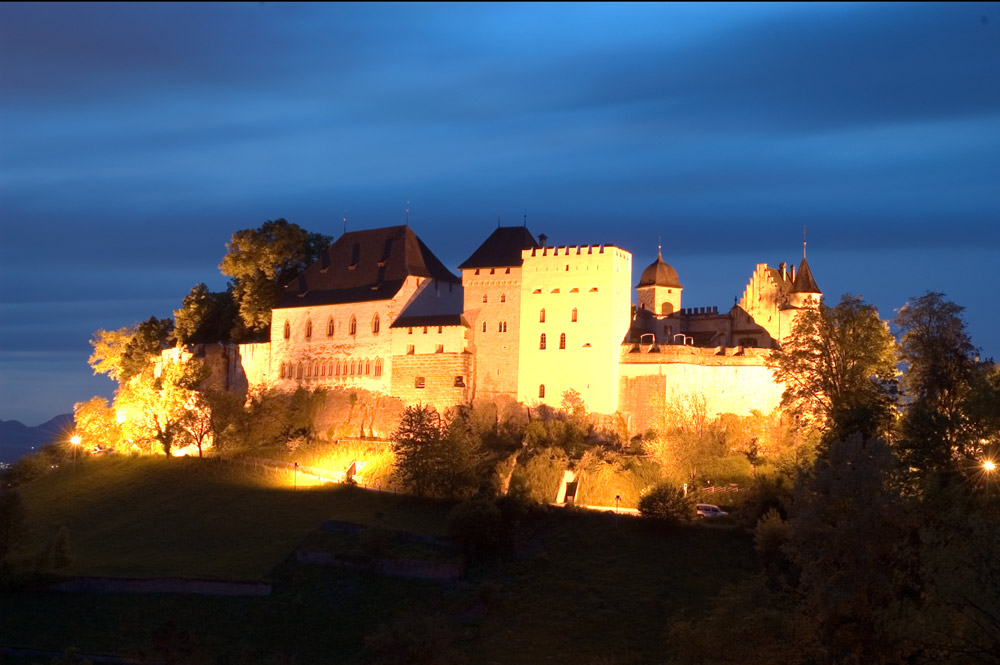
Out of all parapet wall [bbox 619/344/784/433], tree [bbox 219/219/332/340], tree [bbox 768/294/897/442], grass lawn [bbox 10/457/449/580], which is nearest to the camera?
grass lawn [bbox 10/457/449/580]

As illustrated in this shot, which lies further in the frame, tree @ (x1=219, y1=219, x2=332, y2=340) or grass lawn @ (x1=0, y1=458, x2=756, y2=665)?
tree @ (x1=219, y1=219, x2=332, y2=340)

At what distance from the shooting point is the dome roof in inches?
2650

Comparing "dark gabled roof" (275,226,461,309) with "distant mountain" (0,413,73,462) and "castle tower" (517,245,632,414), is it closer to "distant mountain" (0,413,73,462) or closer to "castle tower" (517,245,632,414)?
"castle tower" (517,245,632,414)

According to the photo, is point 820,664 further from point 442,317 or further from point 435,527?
point 442,317

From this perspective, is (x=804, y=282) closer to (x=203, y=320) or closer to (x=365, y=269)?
(x=365, y=269)

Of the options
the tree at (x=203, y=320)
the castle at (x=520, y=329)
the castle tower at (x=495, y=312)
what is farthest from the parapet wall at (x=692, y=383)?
the tree at (x=203, y=320)

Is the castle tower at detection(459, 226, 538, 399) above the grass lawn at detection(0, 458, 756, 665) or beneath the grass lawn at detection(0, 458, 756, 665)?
above

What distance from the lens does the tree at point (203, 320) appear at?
75250 millimetres

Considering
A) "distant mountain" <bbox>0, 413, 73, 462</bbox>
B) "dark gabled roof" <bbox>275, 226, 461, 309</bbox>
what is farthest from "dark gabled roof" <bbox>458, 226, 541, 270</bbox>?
"distant mountain" <bbox>0, 413, 73, 462</bbox>

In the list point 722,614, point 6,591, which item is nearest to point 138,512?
point 6,591

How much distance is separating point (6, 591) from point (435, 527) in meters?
15.1

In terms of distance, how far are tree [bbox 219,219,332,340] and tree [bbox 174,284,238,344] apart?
1385 mm

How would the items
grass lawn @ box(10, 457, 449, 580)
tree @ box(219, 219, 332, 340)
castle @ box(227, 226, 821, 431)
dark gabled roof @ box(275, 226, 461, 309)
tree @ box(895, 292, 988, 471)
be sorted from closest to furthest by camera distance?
tree @ box(895, 292, 988, 471), grass lawn @ box(10, 457, 449, 580), castle @ box(227, 226, 821, 431), dark gabled roof @ box(275, 226, 461, 309), tree @ box(219, 219, 332, 340)

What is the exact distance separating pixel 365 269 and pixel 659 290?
14398 mm
